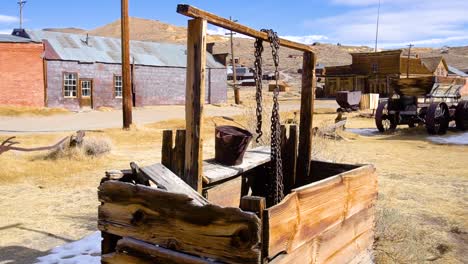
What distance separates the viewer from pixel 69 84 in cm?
2469

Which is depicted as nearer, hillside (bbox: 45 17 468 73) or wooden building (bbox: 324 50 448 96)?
wooden building (bbox: 324 50 448 96)

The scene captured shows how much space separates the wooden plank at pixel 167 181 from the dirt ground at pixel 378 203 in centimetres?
239

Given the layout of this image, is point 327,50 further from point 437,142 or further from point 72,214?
point 72,214

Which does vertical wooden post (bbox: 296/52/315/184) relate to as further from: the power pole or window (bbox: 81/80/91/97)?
window (bbox: 81/80/91/97)

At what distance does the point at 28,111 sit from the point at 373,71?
29696mm

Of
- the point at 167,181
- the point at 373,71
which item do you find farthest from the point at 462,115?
the point at 373,71

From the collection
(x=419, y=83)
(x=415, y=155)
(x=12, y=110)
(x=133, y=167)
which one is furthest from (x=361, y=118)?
(x=133, y=167)

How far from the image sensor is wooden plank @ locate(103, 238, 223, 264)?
7.49 feet

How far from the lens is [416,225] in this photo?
17.9 ft

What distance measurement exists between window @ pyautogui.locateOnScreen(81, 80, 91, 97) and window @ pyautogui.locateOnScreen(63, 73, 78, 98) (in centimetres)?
47

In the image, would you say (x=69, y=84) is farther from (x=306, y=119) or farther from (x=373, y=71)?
(x=373, y=71)

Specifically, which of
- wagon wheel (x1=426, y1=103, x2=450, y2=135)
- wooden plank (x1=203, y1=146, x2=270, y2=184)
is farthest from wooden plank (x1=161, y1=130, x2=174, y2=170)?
wagon wheel (x1=426, y1=103, x2=450, y2=135)

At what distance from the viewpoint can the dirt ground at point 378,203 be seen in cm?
479

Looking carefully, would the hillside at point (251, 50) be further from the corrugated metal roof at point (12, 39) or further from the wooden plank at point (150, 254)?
the wooden plank at point (150, 254)
